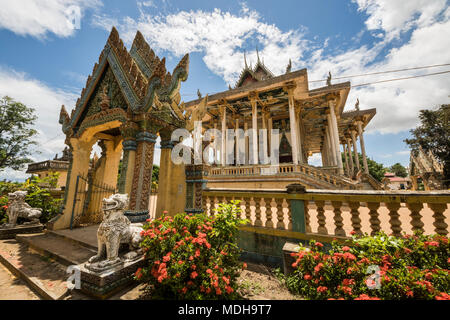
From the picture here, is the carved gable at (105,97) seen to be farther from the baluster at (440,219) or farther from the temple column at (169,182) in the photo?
the baluster at (440,219)

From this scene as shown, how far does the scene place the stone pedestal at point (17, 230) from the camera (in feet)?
17.8

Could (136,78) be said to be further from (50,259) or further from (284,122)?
(284,122)

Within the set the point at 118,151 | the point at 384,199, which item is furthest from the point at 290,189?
the point at 118,151

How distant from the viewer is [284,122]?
1967 cm

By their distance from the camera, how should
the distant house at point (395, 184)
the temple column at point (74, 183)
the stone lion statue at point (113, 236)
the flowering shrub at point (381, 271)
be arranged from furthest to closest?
the distant house at point (395, 184)
the temple column at point (74, 183)
the stone lion statue at point (113, 236)
the flowering shrub at point (381, 271)

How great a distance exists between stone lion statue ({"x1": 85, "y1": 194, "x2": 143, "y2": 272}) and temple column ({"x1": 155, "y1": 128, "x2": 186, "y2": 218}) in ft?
6.08

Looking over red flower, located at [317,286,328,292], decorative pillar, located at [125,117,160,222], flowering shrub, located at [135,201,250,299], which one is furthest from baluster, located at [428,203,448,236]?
decorative pillar, located at [125,117,160,222]

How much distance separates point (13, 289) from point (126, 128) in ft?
11.8

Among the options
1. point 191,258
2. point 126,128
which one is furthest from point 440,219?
point 126,128

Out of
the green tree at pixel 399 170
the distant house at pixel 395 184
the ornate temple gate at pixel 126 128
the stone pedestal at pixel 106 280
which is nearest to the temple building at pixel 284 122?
the distant house at pixel 395 184

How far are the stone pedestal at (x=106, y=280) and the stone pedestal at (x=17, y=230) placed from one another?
5.25 meters

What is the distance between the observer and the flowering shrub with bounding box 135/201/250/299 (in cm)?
227

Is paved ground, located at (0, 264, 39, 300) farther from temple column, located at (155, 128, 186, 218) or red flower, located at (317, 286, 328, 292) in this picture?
red flower, located at (317, 286, 328, 292)
